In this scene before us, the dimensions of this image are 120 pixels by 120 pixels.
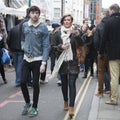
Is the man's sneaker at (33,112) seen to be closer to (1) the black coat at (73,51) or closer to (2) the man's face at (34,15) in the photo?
(1) the black coat at (73,51)

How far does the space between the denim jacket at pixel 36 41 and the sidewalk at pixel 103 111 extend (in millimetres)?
1371

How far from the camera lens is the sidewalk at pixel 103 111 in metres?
7.24


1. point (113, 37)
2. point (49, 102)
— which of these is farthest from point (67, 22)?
point (49, 102)

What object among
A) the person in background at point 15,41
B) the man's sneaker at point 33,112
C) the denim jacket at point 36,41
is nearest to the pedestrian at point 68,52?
the denim jacket at point 36,41

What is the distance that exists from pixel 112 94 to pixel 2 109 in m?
2.21

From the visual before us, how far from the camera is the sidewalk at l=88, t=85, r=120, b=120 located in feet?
23.8

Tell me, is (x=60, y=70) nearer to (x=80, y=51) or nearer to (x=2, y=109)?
(x=80, y=51)

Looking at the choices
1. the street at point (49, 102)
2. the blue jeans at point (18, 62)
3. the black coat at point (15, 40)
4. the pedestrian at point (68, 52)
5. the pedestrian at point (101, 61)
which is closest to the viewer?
the pedestrian at point (68, 52)

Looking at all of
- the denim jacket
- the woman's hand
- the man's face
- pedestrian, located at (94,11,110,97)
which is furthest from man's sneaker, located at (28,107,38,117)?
pedestrian, located at (94,11,110,97)

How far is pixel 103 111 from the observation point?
25.5 feet

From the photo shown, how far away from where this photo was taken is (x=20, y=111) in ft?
26.1

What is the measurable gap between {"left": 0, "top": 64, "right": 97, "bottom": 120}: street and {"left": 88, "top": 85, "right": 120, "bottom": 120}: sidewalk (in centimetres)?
13

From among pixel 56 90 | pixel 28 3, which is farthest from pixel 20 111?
pixel 28 3

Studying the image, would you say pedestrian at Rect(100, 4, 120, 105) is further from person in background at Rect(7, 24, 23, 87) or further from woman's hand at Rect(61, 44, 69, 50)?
person in background at Rect(7, 24, 23, 87)
